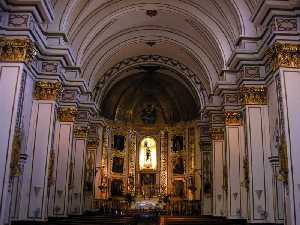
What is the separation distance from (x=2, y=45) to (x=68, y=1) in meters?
4.36

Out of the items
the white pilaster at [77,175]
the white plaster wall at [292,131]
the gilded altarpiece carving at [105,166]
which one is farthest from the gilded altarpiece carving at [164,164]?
the white plaster wall at [292,131]

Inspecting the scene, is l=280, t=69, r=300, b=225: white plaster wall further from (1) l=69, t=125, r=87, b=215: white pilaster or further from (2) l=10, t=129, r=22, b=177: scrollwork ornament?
(1) l=69, t=125, r=87, b=215: white pilaster

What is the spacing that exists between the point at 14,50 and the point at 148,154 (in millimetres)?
19424

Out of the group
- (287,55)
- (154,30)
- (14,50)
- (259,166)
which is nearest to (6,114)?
(14,50)

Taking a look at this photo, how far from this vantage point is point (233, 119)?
51.0ft

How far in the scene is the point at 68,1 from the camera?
13.7 m

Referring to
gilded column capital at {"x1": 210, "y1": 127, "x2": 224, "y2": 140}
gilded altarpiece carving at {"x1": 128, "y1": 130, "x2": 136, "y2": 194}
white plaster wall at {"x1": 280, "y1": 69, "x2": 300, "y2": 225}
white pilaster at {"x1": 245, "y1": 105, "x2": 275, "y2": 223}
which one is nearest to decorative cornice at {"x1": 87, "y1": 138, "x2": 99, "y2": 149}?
gilded altarpiece carving at {"x1": 128, "y1": 130, "x2": 136, "y2": 194}

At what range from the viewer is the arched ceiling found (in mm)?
14391

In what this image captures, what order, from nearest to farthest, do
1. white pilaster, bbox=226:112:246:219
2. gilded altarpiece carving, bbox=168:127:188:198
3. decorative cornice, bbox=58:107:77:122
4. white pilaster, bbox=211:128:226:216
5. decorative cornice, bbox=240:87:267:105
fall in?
decorative cornice, bbox=240:87:267:105
white pilaster, bbox=226:112:246:219
decorative cornice, bbox=58:107:77:122
white pilaster, bbox=211:128:226:216
gilded altarpiece carving, bbox=168:127:188:198

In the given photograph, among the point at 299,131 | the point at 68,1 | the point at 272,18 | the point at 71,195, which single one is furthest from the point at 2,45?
the point at 71,195

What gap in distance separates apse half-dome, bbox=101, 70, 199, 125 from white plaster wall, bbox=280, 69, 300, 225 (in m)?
15.8

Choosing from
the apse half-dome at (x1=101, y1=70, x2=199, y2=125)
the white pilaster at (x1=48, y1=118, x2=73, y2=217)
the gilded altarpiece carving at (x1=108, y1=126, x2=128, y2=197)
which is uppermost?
the apse half-dome at (x1=101, y1=70, x2=199, y2=125)

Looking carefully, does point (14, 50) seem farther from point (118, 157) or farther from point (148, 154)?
point (148, 154)

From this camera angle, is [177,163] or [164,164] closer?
[177,163]
